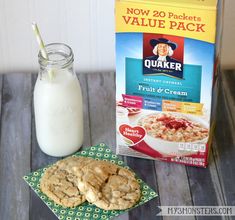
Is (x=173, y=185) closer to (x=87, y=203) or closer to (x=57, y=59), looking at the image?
(x=87, y=203)

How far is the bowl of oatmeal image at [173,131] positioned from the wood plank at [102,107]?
0.10 meters

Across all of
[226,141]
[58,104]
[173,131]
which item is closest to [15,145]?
[58,104]

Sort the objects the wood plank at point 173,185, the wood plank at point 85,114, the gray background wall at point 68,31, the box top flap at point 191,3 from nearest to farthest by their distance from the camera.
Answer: the box top flap at point 191,3
the wood plank at point 173,185
the wood plank at point 85,114
the gray background wall at point 68,31

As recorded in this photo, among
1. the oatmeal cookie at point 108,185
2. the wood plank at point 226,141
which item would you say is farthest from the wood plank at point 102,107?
the wood plank at point 226,141

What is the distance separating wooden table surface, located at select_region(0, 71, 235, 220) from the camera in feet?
3.95

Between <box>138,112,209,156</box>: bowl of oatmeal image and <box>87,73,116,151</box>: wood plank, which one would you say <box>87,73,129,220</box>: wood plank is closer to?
<box>87,73,116,151</box>: wood plank

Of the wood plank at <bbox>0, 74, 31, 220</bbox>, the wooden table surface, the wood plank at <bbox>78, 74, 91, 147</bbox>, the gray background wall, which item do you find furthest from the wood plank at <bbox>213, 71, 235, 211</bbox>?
the wood plank at <bbox>0, 74, 31, 220</bbox>

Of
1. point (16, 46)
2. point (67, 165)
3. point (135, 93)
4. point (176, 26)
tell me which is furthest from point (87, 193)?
point (16, 46)

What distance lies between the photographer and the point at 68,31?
155 centimetres

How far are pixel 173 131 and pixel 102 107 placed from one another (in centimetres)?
25

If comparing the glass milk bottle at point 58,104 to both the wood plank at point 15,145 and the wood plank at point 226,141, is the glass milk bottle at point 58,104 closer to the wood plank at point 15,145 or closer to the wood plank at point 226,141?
the wood plank at point 15,145

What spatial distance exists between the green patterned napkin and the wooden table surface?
1cm

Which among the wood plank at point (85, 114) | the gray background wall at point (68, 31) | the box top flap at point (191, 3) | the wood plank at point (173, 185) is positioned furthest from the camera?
the gray background wall at point (68, 31)

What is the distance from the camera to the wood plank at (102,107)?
137cm
